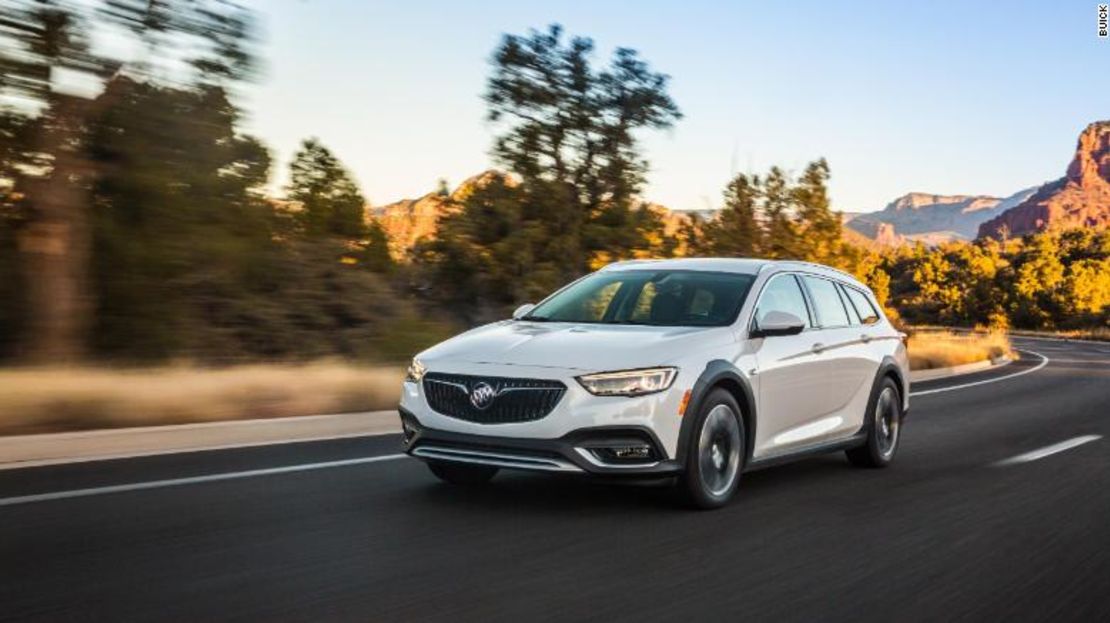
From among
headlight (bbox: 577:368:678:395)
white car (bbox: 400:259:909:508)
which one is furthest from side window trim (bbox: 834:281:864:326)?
headlight (bbox: 577:368:678:395)

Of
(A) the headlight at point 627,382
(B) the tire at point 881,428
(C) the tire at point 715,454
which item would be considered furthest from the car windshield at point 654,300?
(B) the tire at point 881,428

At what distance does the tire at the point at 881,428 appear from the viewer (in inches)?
372

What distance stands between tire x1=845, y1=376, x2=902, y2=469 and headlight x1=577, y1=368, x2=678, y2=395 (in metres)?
3.12

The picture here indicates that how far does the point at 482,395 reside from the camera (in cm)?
677

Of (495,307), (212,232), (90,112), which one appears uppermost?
(90,112)

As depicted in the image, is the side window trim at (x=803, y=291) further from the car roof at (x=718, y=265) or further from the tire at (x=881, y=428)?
the tire at (x=881, y=428)

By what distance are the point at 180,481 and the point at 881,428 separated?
528cm

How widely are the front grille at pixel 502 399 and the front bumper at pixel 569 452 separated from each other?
0.12 metres

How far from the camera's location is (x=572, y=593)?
518 cm

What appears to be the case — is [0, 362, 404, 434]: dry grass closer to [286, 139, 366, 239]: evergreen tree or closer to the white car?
the white car

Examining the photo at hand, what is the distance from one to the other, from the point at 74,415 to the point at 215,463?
1.91m

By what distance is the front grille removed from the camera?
6648 millimetres

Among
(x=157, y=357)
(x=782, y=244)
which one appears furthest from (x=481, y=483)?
(x=782, y=244)

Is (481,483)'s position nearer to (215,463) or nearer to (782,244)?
(215,463)
